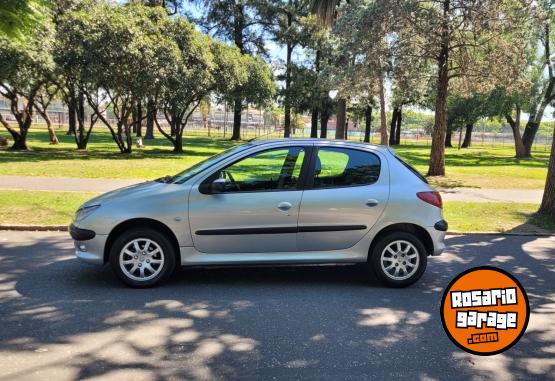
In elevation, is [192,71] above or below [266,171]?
above

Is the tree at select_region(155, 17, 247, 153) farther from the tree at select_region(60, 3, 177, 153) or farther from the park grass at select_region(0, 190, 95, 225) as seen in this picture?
the park grass at select_region(0, 190, 95, 225)

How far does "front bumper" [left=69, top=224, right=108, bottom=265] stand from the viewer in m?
5.40

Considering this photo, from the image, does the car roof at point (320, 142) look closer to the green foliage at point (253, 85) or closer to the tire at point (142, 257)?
the tire at point (142, 257)

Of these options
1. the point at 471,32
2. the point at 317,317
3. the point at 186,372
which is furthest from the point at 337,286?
the point at 471,32

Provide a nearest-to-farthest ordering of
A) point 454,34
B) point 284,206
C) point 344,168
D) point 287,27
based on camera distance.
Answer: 1. point 284,206
2. point 344,168
3. point 454,34
4. point 287,27

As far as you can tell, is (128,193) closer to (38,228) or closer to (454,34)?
(38,228)

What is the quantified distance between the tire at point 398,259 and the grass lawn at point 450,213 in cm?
382

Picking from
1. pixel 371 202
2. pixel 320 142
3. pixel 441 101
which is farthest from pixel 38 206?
pixel 441 101

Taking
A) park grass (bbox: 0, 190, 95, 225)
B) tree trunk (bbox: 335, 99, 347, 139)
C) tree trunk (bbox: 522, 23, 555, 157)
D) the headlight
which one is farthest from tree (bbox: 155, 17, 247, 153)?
tree trunk (bbox: 522, 23, 555, 157)

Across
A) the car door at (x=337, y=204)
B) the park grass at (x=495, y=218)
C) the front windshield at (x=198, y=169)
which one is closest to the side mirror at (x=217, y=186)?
→ the front windshield at (x=198, y=169)

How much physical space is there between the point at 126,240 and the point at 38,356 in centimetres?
173

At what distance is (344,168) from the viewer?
232 inches

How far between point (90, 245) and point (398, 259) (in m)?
3.36

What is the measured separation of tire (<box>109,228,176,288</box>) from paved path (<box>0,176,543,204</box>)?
701 cm
